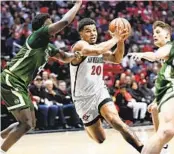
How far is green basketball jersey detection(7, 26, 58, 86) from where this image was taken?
6.65m

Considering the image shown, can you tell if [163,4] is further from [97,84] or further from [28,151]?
[97,84]

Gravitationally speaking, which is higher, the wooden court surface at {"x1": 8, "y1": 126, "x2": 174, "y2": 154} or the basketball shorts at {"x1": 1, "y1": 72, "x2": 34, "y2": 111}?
the basketball shorts at {"x1": 1, "y1": 72, "x2": 34, "y2": 111}

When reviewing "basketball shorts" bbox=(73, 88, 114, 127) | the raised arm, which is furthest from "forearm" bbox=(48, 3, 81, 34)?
"basketball shorts" bbox=(73, 88, 114, 127)

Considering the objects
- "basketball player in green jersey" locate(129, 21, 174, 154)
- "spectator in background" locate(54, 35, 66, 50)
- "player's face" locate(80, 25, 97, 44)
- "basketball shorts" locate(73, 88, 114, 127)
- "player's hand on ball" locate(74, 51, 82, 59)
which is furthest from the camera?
"spectator in background" locate(54, 35, 66, 50)

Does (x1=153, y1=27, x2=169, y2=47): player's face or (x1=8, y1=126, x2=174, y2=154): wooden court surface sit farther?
(x1=8, y1=126, x2=174, y2=154): wooden court surface

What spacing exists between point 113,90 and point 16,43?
3.37 m

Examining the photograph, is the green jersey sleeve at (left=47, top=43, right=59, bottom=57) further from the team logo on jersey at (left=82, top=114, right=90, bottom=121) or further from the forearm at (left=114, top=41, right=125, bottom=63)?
the team logo on jersey at (left=82, top=114, right=90, bottom=121)

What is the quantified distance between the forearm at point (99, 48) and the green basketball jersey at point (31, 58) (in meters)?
0.60

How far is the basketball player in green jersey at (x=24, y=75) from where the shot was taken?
6.51m

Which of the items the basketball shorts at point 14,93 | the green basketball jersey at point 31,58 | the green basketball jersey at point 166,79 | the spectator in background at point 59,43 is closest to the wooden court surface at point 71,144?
the basketball shorts at point 14,93

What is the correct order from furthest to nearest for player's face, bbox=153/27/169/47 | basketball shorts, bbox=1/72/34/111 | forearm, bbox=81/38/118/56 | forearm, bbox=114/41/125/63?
forearm, bbox=114/41/125/63 < basketball shorts, bbox=1/72/34/111 < forearm, bbox=81/38/118/56 < player's face, bbox=153/27/169/47

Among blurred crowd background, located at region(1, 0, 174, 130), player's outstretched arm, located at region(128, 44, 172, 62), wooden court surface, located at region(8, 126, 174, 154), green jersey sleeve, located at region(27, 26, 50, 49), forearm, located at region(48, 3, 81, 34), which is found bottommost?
wooden court surface, located at region(8, 126, 174, 154)

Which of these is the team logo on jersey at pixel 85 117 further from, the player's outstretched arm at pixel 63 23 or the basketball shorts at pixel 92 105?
the player's outstretched arm at pixel 63 23

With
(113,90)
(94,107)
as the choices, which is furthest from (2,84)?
(113,90)
